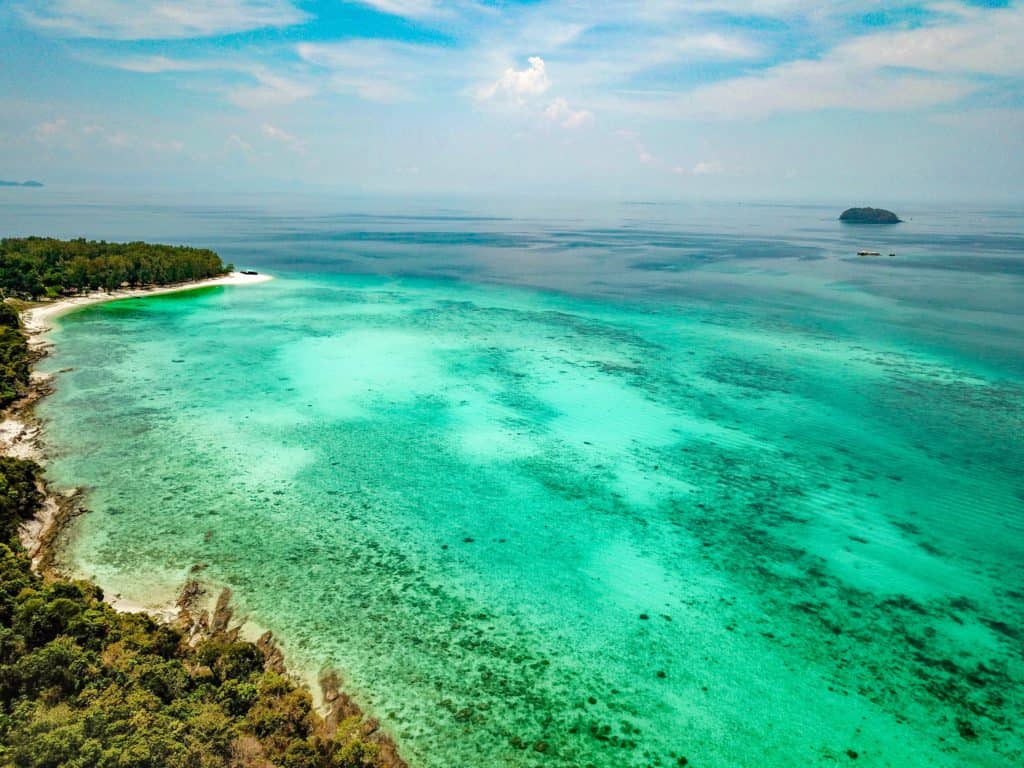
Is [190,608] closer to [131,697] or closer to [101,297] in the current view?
[131,697]

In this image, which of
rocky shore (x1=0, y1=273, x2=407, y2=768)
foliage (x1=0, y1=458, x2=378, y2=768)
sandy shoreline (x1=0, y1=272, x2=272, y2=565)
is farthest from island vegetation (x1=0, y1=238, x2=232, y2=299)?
foliage (x1=0, y1=458, x2=378, y2=768)

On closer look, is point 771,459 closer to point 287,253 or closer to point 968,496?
point 968,496

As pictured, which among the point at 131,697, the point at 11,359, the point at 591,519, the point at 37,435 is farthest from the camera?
the point at 11,359

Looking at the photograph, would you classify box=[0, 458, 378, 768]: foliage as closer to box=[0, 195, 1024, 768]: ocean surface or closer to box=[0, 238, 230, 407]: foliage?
box=[0, 195, 1024, 768]: ocean surface

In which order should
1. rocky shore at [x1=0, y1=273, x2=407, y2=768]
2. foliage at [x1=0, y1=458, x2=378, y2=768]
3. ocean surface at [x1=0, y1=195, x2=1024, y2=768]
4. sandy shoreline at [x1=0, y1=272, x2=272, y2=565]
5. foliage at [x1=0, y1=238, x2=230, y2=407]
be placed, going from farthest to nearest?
foliage at [x1=0, y1=238, x2=230, y2=407], sandy shoreline at [x1=0, y1=272, x2=272, y2=565], ocean surface at [x1=0, y1=195, x2=1024, y2=768], rocky shore at [x1=0, y1=273, x2=407, y2=768], foliage at [x1=0, y1=458, x2=378, y2=768]

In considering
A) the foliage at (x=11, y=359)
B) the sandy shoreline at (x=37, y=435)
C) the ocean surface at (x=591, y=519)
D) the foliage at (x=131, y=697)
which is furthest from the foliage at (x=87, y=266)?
the foliage at (x=131, y=697)

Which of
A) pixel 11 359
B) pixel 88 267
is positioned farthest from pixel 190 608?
pixel 88 267
